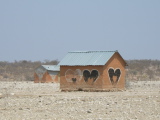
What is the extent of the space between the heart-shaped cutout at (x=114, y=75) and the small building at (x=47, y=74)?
27976 millimetres

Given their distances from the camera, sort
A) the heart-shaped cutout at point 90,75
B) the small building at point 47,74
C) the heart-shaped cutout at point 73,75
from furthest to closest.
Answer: the small building at point 47,74, the heart-shaped cutout at point 73,75, the heart-shaped cutout at point 90,75

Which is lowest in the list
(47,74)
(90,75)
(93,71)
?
(90,75)

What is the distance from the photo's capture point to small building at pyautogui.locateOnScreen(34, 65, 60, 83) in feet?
215

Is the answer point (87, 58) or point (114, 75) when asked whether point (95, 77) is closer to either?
point (114, 75)

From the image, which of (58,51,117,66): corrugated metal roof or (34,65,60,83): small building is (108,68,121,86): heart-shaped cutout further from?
(34,65,60,83): small building

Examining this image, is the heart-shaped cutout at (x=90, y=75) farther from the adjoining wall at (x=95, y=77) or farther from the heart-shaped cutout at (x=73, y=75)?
the heart-shaped cutout at (x=73, y=75)

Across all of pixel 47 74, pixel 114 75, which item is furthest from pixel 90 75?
pixel 47 74

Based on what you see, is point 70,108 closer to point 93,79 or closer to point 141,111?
point 141,111

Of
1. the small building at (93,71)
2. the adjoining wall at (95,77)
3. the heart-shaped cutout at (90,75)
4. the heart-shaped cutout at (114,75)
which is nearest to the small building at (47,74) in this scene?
the small building at (93,71)

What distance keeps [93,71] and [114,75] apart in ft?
6.27

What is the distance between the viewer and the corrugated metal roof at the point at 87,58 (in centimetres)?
3730

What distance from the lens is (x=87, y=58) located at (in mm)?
38312

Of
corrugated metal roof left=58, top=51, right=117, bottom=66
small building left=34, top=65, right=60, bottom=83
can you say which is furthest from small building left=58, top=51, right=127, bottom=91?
small building left=34, top=65, right=60, bottom=83

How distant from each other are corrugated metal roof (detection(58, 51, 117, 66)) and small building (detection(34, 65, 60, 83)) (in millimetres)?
25808
